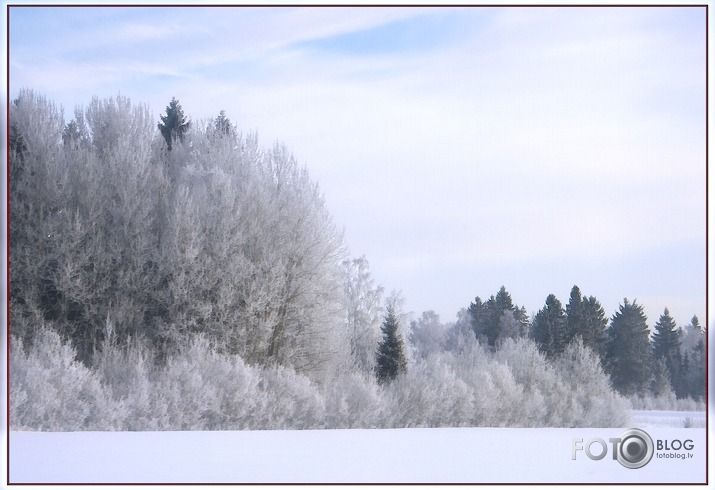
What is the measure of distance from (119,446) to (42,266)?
21.6 feet

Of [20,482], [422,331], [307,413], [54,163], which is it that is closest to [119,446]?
[20,482]

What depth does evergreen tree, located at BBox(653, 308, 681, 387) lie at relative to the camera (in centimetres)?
1509

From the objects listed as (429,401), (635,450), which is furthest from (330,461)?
(429,401)

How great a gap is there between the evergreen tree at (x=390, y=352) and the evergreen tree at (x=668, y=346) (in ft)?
17.3

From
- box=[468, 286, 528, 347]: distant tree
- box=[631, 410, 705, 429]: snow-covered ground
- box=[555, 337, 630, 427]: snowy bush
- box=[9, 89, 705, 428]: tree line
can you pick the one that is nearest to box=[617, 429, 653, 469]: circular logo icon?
box=[631, 410, 705, 429]: snow-covered ground

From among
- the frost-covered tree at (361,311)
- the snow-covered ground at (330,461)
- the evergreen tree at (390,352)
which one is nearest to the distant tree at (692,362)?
the snow-covered ground at (330,461)

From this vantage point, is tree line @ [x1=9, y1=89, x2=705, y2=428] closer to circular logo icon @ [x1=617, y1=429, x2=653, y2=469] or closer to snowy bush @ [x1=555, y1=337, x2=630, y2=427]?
snowy bush @ [x1=555, y1=337, x2=630, y2=427]

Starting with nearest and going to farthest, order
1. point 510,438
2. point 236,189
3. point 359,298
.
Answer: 1. point 510,438
2. point 236,189
3. point 359,298

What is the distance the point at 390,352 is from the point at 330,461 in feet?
25.8

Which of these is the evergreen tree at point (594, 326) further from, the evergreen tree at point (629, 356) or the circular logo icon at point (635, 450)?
the circular logo icon at point (635, 450)

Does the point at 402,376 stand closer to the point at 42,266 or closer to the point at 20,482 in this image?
the point at 42,266

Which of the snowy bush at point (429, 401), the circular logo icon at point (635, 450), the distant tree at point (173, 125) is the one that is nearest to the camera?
the circular logo icon at point (635, 450)

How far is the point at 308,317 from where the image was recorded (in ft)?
55.9

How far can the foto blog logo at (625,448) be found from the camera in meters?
9.66
